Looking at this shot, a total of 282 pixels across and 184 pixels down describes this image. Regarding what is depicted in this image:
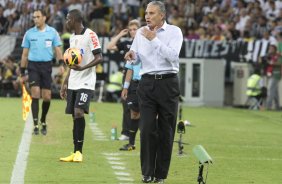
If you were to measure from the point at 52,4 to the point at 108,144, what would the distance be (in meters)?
20.3

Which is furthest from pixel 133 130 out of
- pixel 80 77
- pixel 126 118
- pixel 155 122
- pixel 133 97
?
pixel 155 122

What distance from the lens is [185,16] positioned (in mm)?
34812

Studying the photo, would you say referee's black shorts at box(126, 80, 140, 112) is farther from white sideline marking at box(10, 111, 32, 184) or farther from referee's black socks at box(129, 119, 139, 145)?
white sideline marking at box(10, 111, 32, 184)

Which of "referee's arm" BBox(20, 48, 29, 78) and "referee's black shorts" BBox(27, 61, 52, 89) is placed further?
"referee's black shorts" BBox(27, 61, 52, 89)

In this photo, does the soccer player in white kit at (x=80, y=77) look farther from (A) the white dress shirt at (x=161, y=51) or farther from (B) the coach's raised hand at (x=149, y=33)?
(B) the coach's raised hand at (x=149, y=33)

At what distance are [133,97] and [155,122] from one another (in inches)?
165

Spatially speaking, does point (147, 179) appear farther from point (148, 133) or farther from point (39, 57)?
point (39, 57)

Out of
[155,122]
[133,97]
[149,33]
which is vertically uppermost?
[149,33]

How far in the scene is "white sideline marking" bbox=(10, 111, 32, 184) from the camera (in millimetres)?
11248

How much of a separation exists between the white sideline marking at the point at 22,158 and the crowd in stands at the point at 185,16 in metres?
15.5

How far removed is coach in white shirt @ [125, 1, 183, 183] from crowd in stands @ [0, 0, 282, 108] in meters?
21.4

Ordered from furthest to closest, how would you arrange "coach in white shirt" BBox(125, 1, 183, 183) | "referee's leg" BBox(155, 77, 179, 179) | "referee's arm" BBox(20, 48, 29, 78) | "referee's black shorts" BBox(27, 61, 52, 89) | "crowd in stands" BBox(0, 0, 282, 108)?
1. "crowd in stands" BBox(0, 0, 282, 108)
2. "referee's black shorts" BBox(27, 61, 52, 89)
3. "referee's arm" BBox(20, 48, 29, 78)
4. "referee's leg" BBox(155, 77, 179, 179)
5. "coach in white shirt" BBox(125, 1, 183, 183)

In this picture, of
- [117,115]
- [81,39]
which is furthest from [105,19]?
[81,39]

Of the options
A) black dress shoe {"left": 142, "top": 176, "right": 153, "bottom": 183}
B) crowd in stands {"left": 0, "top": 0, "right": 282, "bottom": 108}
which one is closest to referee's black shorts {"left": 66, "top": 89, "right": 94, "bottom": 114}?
black dress shoe {"left": 142, "top": 176, "right": 153, "bottom": 183}
